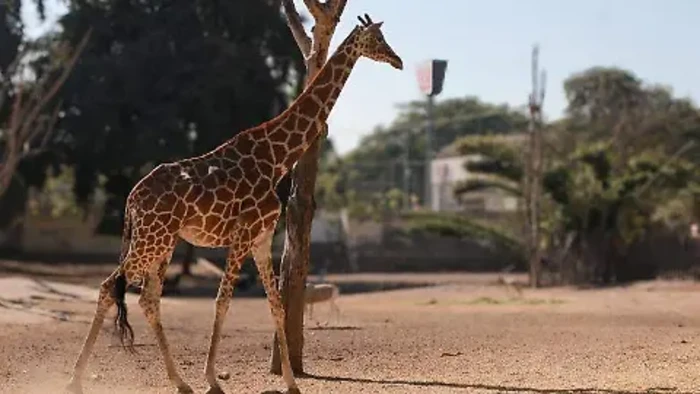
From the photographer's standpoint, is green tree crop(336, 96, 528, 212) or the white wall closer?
the white wall

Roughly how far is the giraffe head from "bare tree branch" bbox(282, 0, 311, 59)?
1.52 metres

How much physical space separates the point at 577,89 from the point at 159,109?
4541 cm

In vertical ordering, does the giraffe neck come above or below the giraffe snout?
below

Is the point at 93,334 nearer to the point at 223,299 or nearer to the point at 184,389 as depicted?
the point at 184,389

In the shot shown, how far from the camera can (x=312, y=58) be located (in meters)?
13.4

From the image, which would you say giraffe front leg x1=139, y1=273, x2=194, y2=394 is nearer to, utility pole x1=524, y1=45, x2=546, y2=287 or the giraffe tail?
the giraffe tail

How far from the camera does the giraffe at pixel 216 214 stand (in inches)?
432

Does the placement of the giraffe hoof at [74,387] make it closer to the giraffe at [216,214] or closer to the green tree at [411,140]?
the giraffe at [216,214]

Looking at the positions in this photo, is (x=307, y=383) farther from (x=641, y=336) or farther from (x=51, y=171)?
(x=51, y=171)

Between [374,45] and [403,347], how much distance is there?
5.63m

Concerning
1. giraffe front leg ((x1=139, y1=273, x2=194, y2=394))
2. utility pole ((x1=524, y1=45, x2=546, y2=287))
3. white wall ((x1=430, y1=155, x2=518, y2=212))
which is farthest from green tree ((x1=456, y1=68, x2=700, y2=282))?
giraffe front leg ((x1=139, y1=273, x2=194, y2=394))

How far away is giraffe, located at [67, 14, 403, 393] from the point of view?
1096 cm

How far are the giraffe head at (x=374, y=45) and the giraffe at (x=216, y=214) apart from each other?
7cm

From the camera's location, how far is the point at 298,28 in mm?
13828
